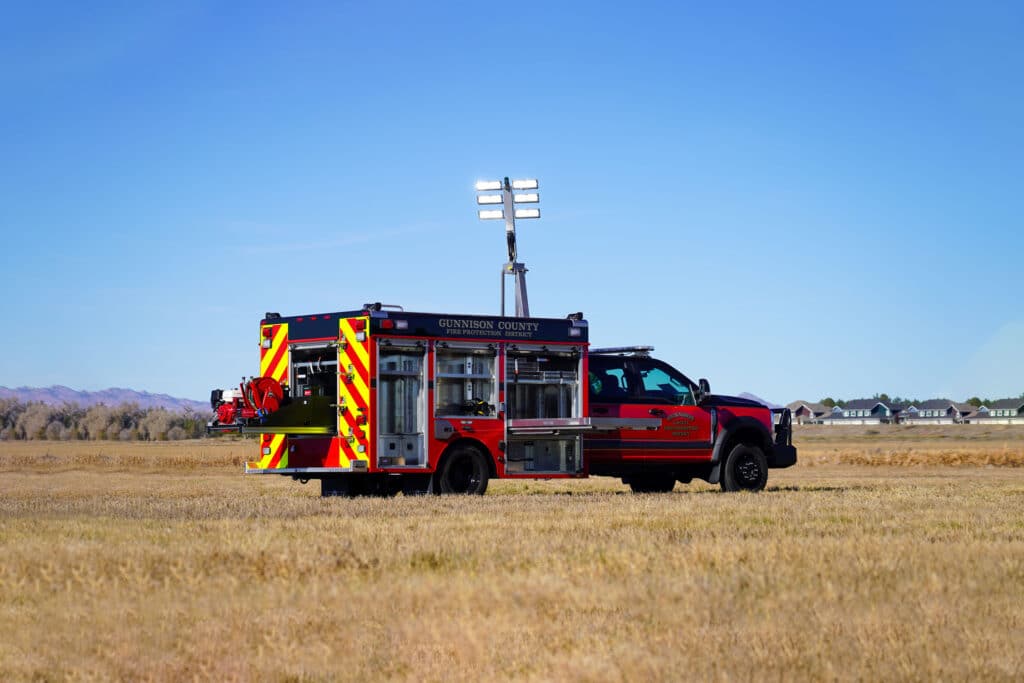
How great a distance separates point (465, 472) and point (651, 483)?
4.40 m

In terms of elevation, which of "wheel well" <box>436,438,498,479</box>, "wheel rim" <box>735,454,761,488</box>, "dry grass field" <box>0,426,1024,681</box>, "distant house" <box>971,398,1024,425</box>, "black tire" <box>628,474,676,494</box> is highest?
"distant house" <box>971,398,1024,425</box>

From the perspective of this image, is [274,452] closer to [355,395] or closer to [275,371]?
[275,371]

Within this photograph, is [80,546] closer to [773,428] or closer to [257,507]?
[257,507]

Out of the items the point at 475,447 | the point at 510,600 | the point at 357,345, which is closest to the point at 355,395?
the point at 357,345

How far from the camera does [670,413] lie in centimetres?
2047

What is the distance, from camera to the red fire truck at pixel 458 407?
18188 millimetres

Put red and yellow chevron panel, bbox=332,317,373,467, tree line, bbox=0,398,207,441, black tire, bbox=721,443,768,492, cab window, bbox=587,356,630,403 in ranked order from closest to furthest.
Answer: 1. red and yellow chevron panel, bbox=332,317,373,467
2. cab window, bbox=587,356,630,403
3. black tire, bbox=721,443,768,492
4. tree line, bbox=0,398,207,441

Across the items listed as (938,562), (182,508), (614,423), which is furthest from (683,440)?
(938,562)

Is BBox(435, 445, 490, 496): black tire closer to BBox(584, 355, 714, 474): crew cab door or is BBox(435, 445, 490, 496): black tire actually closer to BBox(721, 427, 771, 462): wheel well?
BBox(584, 355, 714, 474): crew cab door

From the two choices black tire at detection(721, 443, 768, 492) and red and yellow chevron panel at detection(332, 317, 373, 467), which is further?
black tire at detection(721, 443, 768, 492)

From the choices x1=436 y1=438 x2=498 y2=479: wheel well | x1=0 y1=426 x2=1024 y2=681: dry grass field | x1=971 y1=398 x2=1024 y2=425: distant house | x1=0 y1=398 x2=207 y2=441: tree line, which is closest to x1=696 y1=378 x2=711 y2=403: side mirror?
x1=436 y1=438 x2=498 y2=479: wheel well

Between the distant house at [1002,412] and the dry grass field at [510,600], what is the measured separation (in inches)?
7111

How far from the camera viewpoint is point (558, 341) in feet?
64.4

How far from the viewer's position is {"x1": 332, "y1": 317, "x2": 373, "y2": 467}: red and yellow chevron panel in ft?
59.0
